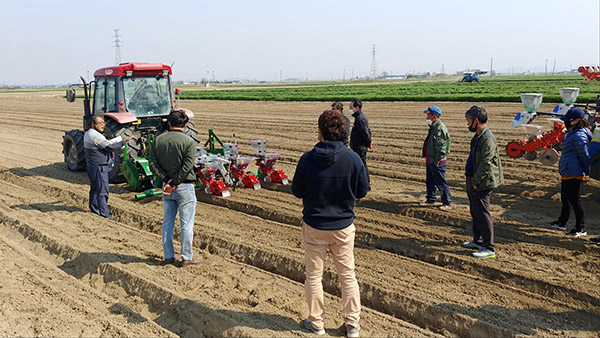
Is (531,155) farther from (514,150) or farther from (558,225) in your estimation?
(558,225)

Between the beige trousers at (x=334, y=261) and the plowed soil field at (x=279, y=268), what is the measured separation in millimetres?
305

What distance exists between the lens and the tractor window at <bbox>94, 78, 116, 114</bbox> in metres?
9.84

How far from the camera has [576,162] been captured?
600 cm

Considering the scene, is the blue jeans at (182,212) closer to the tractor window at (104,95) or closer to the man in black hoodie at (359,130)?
the man in black hoodie at (359,130)

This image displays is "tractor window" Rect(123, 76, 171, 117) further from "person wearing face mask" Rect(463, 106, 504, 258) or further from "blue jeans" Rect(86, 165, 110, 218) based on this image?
"person wearing face mask" Rect(463, 106, 504, 258)

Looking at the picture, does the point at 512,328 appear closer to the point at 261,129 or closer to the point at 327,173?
the point at 327,173

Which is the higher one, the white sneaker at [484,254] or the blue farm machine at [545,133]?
the blue farm machine at [545,133]

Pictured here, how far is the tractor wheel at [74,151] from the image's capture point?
10.6 metres

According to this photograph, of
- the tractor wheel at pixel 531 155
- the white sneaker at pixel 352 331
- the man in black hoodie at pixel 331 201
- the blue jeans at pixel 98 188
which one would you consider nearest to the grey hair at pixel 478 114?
the man in black hoodie at pixel 331 201

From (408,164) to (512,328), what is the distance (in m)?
7.02

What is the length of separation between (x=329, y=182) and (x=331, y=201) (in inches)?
6.1

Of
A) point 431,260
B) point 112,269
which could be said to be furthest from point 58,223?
point 431,260

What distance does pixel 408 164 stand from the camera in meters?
10.9

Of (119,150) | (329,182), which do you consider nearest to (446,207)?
(329,182)
